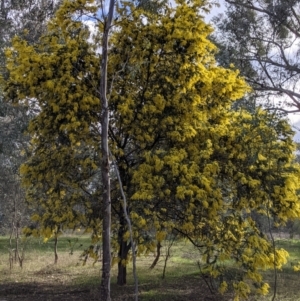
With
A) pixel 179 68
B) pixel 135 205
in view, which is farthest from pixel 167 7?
pixel 135 205

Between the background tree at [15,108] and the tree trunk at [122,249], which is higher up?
the background tree at [15,108]

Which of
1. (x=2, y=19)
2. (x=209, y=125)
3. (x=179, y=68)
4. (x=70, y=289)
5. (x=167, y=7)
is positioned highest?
(x=2, y=19)

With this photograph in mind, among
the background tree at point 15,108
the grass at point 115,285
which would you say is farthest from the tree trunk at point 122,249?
the background tree at point 15,108

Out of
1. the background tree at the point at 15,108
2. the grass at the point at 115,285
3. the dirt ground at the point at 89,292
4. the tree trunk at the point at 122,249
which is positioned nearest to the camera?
the tree trunk at the point at 122,249

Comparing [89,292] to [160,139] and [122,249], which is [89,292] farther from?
[160,139]

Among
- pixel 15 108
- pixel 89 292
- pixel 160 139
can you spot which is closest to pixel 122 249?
pixel 89 292

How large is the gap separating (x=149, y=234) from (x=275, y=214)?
210 centimetres

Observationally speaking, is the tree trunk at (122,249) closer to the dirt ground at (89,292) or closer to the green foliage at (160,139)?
the green foliage at (160,139)

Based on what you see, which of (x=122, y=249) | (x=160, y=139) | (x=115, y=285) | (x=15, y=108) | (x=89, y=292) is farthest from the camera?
(x=15, y=108)

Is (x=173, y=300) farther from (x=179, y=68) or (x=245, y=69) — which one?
(x=245, y=69)

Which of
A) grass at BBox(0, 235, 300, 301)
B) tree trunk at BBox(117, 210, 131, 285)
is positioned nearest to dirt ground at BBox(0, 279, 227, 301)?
grass at BBox(0, 235, 300, 301)

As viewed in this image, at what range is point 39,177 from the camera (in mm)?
8180

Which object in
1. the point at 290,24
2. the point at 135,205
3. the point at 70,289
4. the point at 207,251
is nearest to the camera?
the point at 135,205

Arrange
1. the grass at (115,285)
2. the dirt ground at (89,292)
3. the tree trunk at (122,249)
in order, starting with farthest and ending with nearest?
the grass at (115,285) → the dirt ground at (89,292) → the tree trunk at (122,249)
